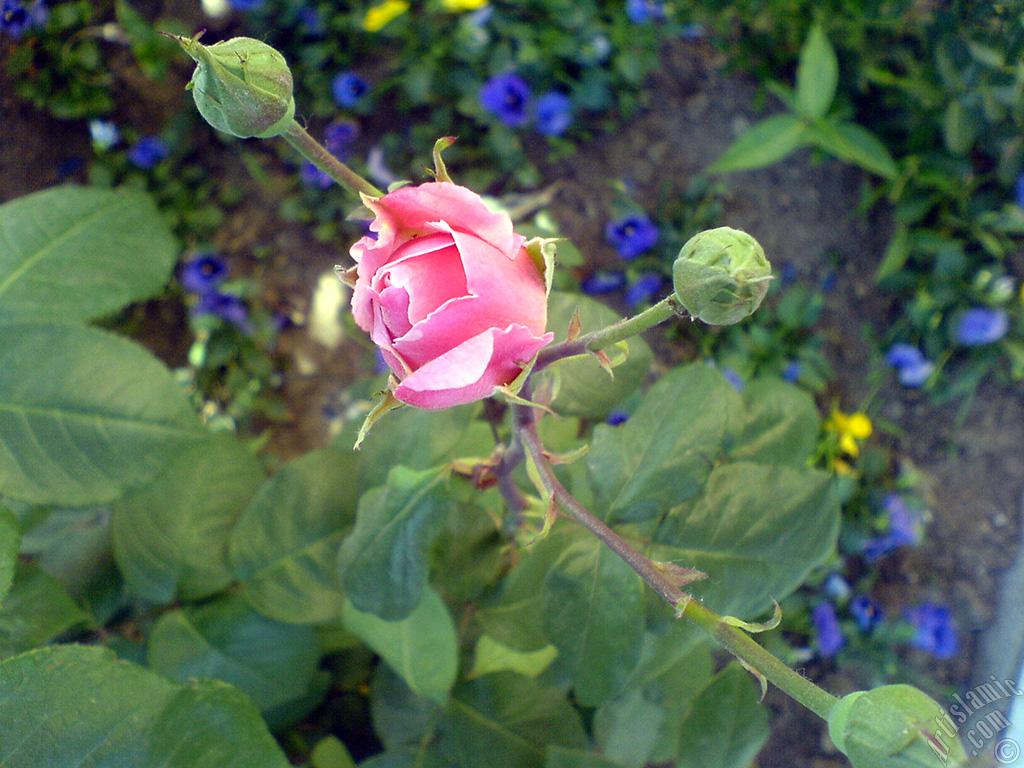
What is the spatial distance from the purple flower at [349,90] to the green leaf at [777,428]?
903 millimetres

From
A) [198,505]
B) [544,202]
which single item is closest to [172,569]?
[198,505]

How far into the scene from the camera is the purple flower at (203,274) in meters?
1.25

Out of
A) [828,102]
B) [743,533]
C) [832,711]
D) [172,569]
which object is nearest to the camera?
[832,711]

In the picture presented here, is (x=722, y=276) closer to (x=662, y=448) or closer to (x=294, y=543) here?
(x=662, y=448)

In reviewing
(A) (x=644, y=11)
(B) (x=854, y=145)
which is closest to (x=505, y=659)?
(B) (x=854, y=145)

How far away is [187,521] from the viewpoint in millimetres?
776

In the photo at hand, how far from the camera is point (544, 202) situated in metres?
1.24

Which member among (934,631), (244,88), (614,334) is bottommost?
(934,631)

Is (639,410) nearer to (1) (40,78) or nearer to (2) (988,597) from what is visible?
(2) (988,597)

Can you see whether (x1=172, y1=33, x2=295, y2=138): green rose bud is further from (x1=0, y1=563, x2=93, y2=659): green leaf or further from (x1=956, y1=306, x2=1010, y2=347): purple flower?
(x1=956, y1=306, x2=1010, y2=347): purple flower

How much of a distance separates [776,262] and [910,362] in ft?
0.93

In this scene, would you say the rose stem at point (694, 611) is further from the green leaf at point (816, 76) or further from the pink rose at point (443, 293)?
the green leaf at point (816, 76)

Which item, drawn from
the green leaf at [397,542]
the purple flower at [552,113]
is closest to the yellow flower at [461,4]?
the purple flower at [552,113]

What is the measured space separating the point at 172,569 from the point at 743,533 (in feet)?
1.92
